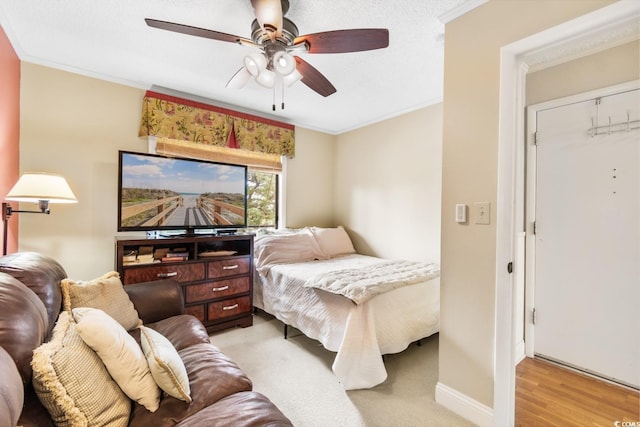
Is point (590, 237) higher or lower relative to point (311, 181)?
lower

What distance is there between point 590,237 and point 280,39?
2.64 m

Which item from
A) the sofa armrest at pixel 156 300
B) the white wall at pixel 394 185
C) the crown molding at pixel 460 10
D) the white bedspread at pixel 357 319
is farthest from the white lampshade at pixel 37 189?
the white wall at pixel 394 185

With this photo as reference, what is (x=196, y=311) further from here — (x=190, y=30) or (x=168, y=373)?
(x=190, y=30)

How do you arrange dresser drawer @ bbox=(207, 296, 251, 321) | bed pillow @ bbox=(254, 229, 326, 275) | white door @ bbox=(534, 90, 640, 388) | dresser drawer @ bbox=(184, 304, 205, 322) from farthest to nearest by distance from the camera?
bed pillow @ bbox=(254, 229, 326, 275)
dresser drawer @ bbox=(207, 296, 251, 321)
dresser drawer @ bbox=(184, 304, 205, 322)
white door @ bbox=(534, 90, 640, 388)

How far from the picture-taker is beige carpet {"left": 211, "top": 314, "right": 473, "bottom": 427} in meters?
1.72

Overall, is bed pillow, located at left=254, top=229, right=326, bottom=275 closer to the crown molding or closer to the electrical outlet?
the electrical outlet

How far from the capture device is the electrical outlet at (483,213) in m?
1.63

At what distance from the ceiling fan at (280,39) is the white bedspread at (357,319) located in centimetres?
166

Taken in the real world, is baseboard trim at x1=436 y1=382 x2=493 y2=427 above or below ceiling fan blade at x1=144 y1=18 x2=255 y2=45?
below

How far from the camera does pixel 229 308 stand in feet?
9.59

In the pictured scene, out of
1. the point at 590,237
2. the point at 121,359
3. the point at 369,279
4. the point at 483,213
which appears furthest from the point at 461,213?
the point at 121,359

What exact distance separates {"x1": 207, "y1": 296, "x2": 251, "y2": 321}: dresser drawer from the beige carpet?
0.19 metres

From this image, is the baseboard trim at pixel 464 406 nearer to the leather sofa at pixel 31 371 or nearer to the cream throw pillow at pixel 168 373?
the leather sofa at pixel 31 371

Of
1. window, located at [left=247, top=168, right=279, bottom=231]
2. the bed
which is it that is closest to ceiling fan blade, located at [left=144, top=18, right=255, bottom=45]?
the bed
